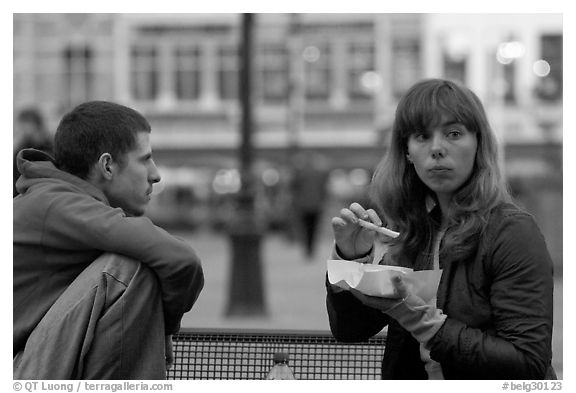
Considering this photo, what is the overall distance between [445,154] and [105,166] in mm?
769

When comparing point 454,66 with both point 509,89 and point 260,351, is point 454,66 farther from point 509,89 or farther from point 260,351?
point 260,351

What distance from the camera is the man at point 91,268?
2156mm

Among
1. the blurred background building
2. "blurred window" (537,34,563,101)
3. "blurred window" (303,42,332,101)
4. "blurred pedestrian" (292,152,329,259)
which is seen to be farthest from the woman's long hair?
"blurred window" (303,42,332,101)

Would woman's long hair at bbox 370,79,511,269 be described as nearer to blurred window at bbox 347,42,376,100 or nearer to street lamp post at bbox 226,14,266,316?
street lamp post at bbox 226,14,266,316

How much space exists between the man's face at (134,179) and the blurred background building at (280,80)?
24572mm

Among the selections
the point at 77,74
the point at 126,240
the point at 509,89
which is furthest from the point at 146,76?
the point at 126,240

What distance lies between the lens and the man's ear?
2.31 meters

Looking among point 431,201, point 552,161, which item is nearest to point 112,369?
point 431,201

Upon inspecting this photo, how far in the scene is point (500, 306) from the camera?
2.25 meters

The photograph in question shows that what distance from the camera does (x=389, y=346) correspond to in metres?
2.45

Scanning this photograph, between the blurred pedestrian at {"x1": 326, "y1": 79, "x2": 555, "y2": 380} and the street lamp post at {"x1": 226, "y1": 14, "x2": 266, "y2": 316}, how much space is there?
651 cm
